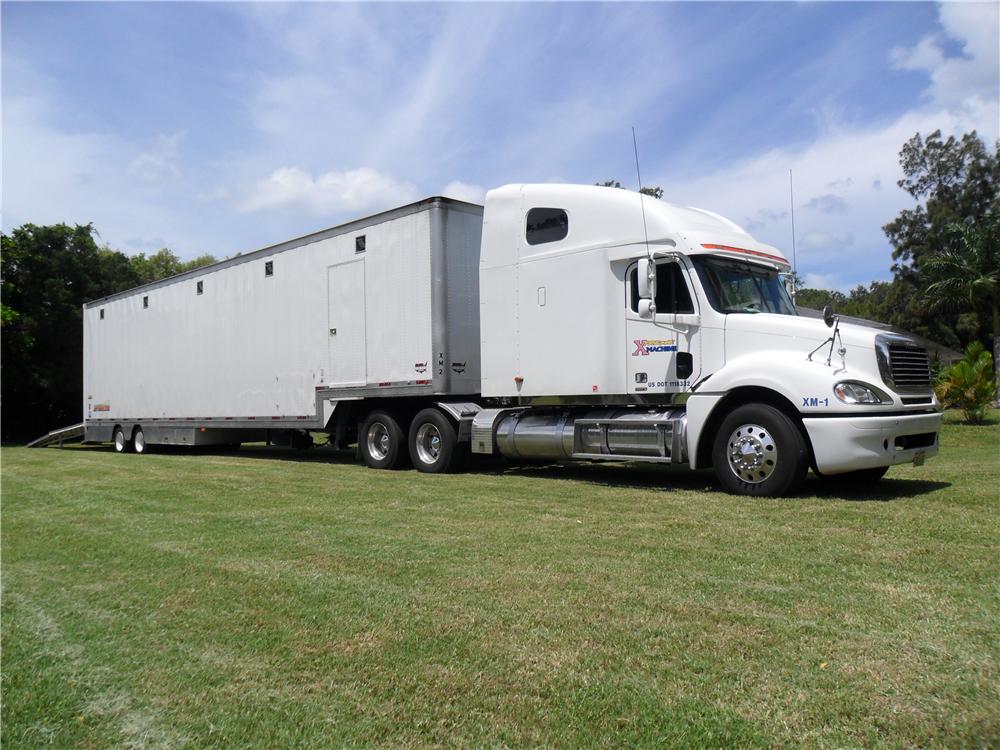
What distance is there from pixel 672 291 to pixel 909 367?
268cm

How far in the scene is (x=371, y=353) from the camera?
13.3m

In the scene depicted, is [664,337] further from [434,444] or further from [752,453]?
[434,444]

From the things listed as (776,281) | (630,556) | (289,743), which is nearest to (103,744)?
(289,743)

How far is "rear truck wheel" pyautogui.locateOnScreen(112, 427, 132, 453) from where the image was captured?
21.4 meters

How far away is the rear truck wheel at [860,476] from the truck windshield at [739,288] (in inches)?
79.9

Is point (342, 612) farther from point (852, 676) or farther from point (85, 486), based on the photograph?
point (85, 486)

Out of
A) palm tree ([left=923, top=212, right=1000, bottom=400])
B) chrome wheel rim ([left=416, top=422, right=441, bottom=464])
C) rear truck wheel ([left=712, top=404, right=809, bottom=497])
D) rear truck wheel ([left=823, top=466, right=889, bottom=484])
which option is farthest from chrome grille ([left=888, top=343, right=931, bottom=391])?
palm tree ([left=923, top=212, right=1000, bottom=400])

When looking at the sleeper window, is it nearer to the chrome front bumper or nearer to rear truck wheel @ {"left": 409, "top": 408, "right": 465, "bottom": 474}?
rear truck wheel @ {"left": 409, "top": 408, "right": 465, "bottom": 474}

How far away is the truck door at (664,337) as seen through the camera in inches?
375

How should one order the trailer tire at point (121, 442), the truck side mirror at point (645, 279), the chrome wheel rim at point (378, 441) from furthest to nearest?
1. the trailer tire at point (121, 442)
2. the chrome wheel rim at point (378, 441)
3. the truck side mirror at point (645, 279)

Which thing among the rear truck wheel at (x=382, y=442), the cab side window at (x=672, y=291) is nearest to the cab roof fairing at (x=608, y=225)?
the cab side window at (x=672, y=291)

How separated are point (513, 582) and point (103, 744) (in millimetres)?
2444

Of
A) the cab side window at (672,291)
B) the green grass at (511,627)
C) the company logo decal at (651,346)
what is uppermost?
the cab side window at (672,291)

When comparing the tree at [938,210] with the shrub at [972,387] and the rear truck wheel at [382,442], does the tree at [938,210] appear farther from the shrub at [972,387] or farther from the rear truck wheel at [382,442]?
the rear truck wheel at [382,442]
